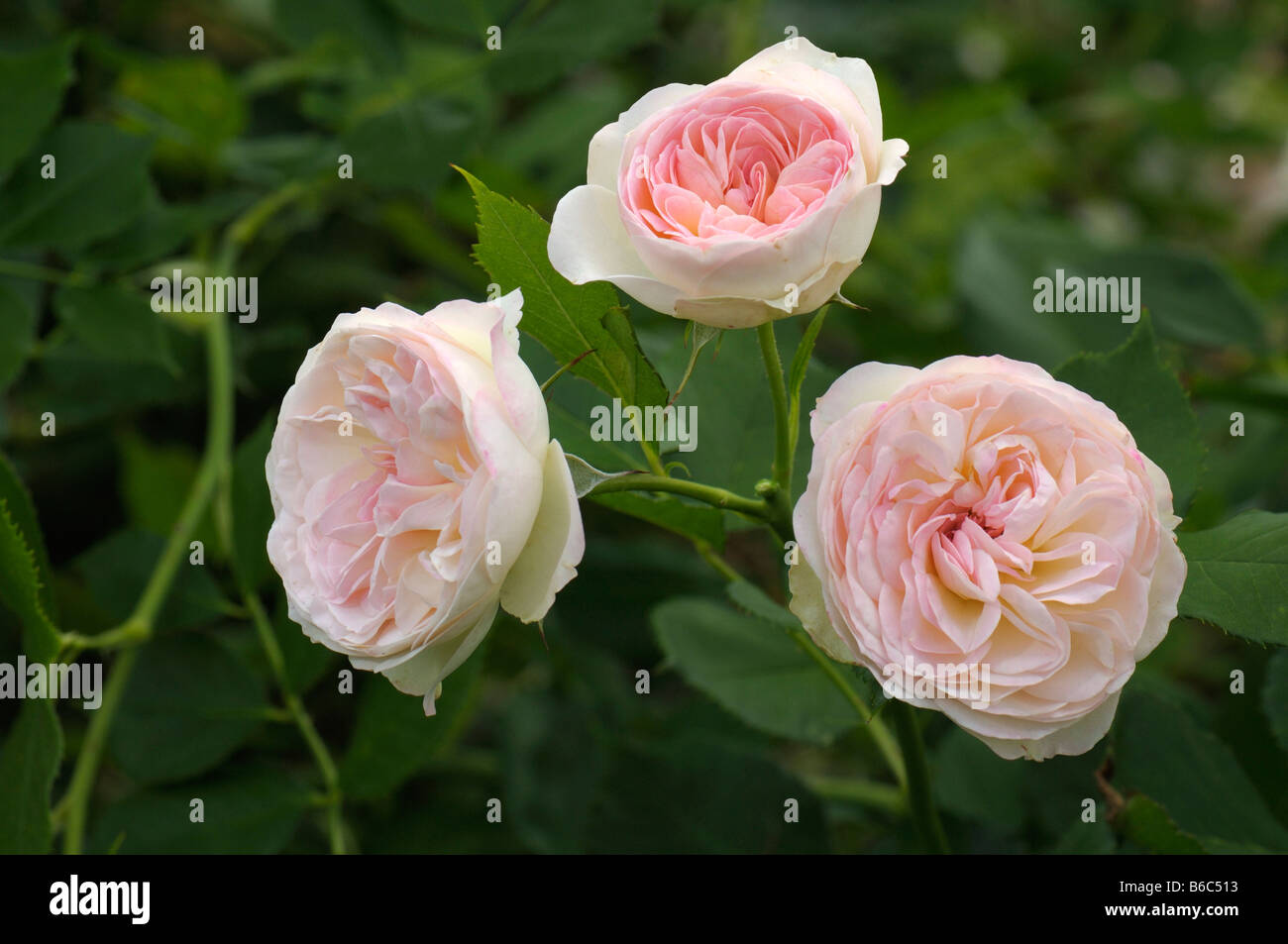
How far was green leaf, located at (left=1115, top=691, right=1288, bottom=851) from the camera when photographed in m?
0.57

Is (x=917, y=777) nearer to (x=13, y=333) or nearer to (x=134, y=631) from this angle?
(x=134, y=631)

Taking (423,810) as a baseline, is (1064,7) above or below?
above

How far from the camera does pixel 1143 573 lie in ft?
1.29

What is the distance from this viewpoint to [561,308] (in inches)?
18.4

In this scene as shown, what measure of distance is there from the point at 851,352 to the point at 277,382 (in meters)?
0.58

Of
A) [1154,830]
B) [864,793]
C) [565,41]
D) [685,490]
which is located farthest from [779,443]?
[565,41]

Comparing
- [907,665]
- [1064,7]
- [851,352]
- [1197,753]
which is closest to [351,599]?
[907,665]

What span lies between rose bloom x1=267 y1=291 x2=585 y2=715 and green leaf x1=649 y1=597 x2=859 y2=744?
11.2 inches

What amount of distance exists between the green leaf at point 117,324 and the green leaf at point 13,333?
0.03 metres

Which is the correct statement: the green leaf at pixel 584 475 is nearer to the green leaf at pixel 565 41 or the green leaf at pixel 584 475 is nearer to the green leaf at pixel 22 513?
the green leaf at pixel 22 513

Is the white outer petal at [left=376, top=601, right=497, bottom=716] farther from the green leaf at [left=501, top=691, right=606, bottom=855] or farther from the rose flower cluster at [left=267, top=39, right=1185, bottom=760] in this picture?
the green leaf at [left=501, top=691, right=606, bottom=855]

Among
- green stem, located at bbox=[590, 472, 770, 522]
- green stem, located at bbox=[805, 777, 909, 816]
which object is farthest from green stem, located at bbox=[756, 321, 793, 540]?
green stem, located at bbox=[805, 777, 909, 816]

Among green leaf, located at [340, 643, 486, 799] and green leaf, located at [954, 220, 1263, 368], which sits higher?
green leaf, located at [954, 220, 1263, 368]
